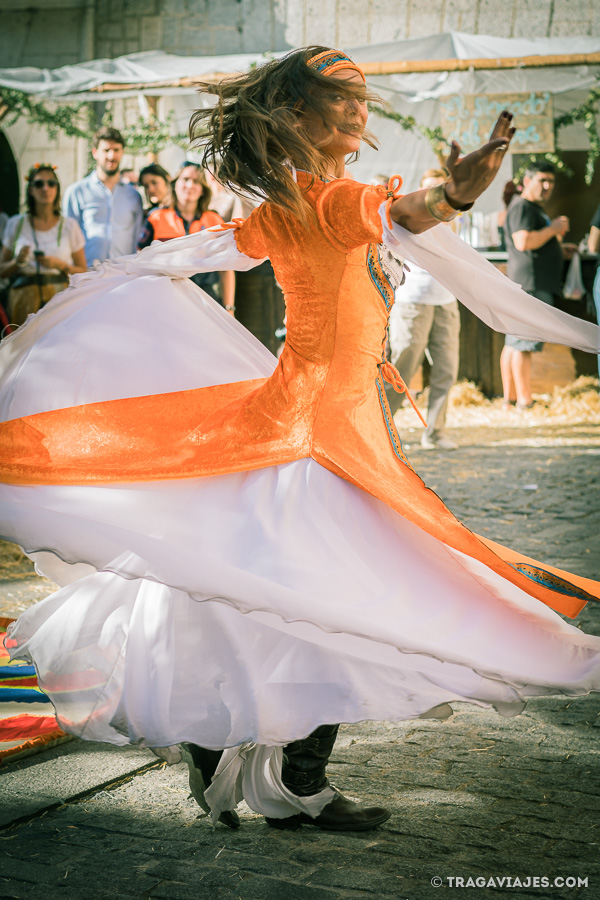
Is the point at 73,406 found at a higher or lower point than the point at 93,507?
higher

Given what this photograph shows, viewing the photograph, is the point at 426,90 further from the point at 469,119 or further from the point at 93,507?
the point at 93,507

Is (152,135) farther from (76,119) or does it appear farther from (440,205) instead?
(440,205)

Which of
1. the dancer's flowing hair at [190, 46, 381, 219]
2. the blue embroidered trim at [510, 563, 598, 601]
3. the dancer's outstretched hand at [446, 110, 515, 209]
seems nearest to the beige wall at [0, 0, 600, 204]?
the dancer's flowing hair at [190, 46, 381, 219]

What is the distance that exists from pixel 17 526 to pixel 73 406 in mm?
414

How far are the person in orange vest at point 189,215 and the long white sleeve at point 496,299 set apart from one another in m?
5.06

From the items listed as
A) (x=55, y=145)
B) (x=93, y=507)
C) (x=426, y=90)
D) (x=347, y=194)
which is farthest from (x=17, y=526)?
(x=55, y=145)

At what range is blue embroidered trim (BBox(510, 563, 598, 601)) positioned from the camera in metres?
2.43

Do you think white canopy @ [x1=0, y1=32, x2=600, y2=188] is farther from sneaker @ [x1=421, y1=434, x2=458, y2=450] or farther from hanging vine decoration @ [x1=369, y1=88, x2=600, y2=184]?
sneaker @ [x1=421, y1=434, x2=458, y2=450]

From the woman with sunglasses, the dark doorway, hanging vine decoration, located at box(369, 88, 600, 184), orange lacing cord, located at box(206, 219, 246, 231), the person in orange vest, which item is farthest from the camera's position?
the dark doorway

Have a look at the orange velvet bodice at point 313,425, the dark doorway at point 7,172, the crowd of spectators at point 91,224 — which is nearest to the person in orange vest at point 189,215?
the crowd of spectators at point 91,224

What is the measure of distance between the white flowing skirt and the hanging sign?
30.9 ft

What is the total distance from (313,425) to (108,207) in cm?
656

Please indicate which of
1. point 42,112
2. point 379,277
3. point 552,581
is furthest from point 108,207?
point 552,581

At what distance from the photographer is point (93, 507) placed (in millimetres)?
2291
